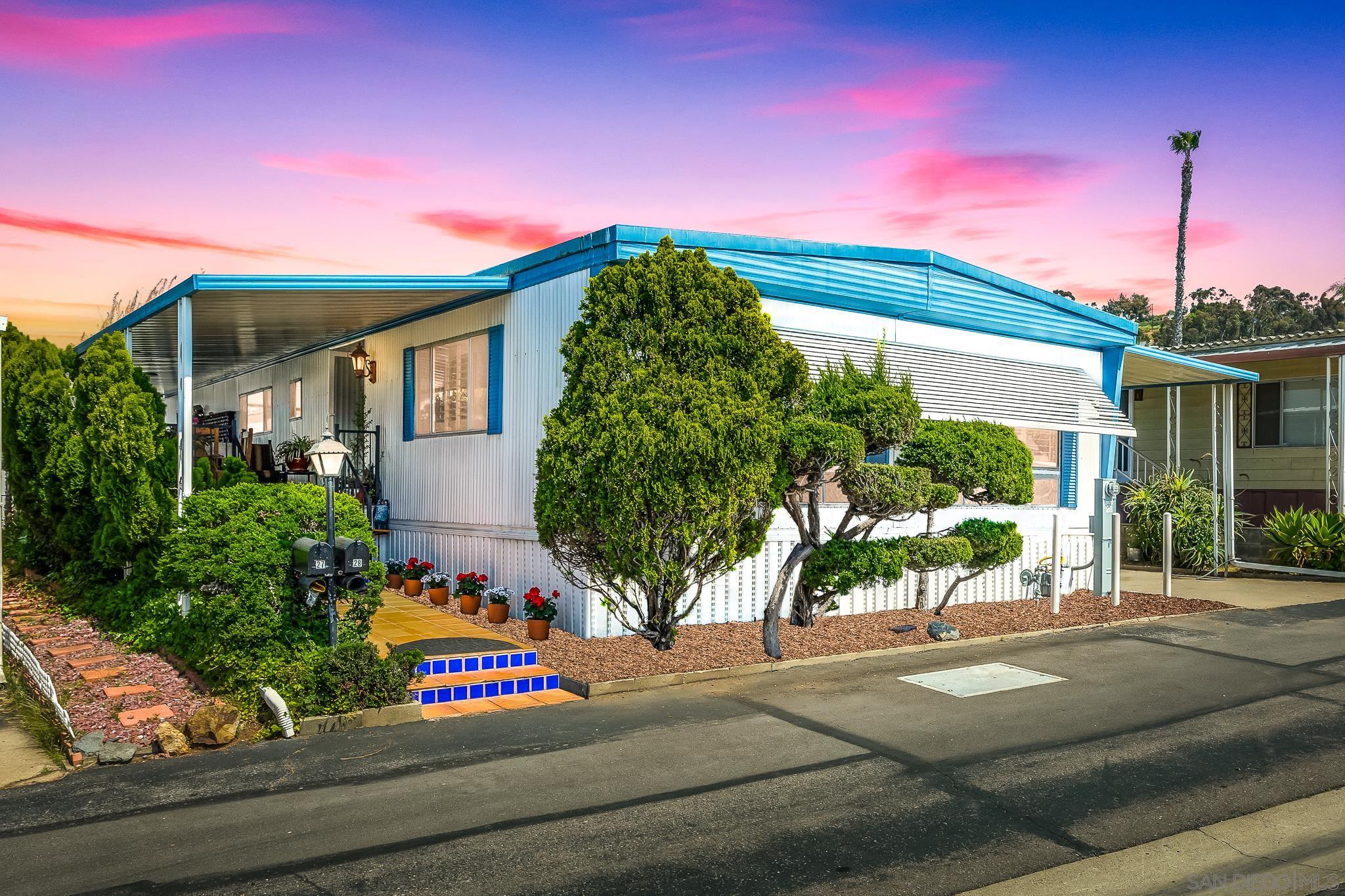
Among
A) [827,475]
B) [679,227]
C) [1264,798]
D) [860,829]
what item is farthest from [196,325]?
[1264,798]

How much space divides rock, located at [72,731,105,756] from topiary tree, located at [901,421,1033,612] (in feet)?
22.9

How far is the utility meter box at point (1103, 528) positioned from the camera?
1252 cm

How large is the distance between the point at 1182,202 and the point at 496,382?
35.2 m

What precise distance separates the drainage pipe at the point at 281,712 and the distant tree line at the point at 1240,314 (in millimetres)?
48587

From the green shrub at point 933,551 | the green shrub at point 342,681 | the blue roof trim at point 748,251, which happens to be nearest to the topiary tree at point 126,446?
the green shrub at point 342,681

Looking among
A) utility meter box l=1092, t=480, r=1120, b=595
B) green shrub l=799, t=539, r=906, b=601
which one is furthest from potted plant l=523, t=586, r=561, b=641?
utility meter box l=1092, t=480, r=1120, b=595

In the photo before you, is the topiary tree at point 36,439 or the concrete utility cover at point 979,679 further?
the topiary tree at point 36,439

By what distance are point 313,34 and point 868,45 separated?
740cm

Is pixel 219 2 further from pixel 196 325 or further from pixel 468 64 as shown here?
pixel 196 325

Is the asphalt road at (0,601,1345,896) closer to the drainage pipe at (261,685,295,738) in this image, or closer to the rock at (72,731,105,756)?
the drainage pipe at (261,685,295,738)

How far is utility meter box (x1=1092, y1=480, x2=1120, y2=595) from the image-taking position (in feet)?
41.1

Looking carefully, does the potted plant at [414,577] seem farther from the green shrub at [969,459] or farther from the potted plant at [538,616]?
the green shrub at [969,459]

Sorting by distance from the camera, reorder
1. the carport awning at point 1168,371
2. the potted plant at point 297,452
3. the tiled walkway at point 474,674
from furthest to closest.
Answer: the carport awning at point 1168,371 < the potted plant at point 297,452 < the tiled walkway at point 474,674

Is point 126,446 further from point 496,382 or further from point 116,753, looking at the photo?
point 116,753
